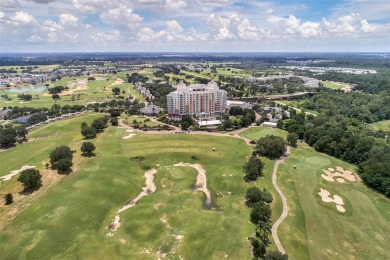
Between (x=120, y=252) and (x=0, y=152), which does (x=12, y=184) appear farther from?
(x=120, y=252)

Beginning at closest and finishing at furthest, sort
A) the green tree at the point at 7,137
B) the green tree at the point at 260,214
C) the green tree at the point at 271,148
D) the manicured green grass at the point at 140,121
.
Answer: the green tree at the point at 260,214 < the green tree at the point at 271,148 < the green tree at the point at 7,137 < the manicured green grass at the point at 140,121

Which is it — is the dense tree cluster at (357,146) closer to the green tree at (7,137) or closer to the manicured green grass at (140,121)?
the manicured green grass at (140,121)

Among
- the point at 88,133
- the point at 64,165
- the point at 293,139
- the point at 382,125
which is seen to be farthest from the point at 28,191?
the point at 382,125

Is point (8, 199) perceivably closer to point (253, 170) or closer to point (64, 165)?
point (64, 165)

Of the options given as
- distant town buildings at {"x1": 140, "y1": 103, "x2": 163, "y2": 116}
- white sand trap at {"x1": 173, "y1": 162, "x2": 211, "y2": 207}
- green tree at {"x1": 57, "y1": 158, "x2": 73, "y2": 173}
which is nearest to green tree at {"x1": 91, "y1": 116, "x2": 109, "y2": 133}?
distant town buildings at {"x1": 140, "y1": 103, "x2": 163, "y2": 116}

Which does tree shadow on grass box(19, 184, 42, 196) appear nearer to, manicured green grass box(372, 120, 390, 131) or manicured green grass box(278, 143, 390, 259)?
manicured green grass box(278, 143, 390, 259)

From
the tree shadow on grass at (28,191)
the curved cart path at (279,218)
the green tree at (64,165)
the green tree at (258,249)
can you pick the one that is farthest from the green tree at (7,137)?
the green tree at (258,249)
